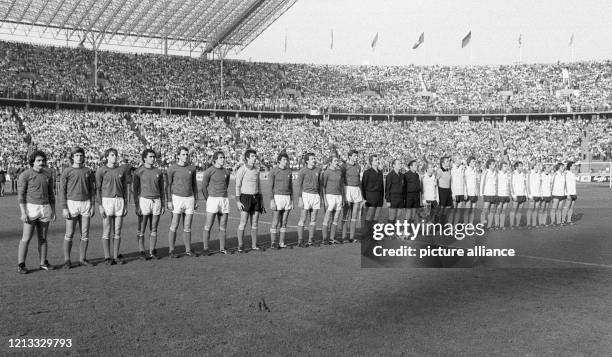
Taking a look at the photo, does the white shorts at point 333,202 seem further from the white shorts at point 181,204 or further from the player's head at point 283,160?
the white shorts at point 181,204

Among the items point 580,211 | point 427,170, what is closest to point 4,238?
point 427,170

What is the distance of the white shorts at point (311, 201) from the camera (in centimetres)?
1394

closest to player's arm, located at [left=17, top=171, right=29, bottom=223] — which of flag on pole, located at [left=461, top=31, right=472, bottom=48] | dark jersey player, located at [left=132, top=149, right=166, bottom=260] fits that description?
dark jersey player, located at [left=132, top=149, right=166, bottom=260]

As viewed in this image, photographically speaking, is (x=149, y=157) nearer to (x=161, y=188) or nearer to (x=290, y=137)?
(x=161, y=188)

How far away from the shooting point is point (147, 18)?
56.0m

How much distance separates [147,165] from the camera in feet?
38.7

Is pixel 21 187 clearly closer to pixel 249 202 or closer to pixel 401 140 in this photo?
pixel 249 202

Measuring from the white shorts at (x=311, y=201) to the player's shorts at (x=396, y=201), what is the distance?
1815mm

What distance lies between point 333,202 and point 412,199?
2.06 meters

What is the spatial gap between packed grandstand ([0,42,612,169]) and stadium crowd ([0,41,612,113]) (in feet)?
0.45

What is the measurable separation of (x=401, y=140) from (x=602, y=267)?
55708 mm

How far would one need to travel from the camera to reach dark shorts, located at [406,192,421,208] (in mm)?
14891

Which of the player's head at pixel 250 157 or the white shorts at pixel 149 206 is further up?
the player's head at pixel 250 157

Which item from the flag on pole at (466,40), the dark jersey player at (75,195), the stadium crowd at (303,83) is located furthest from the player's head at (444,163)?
the flag on pole at (466,40)
